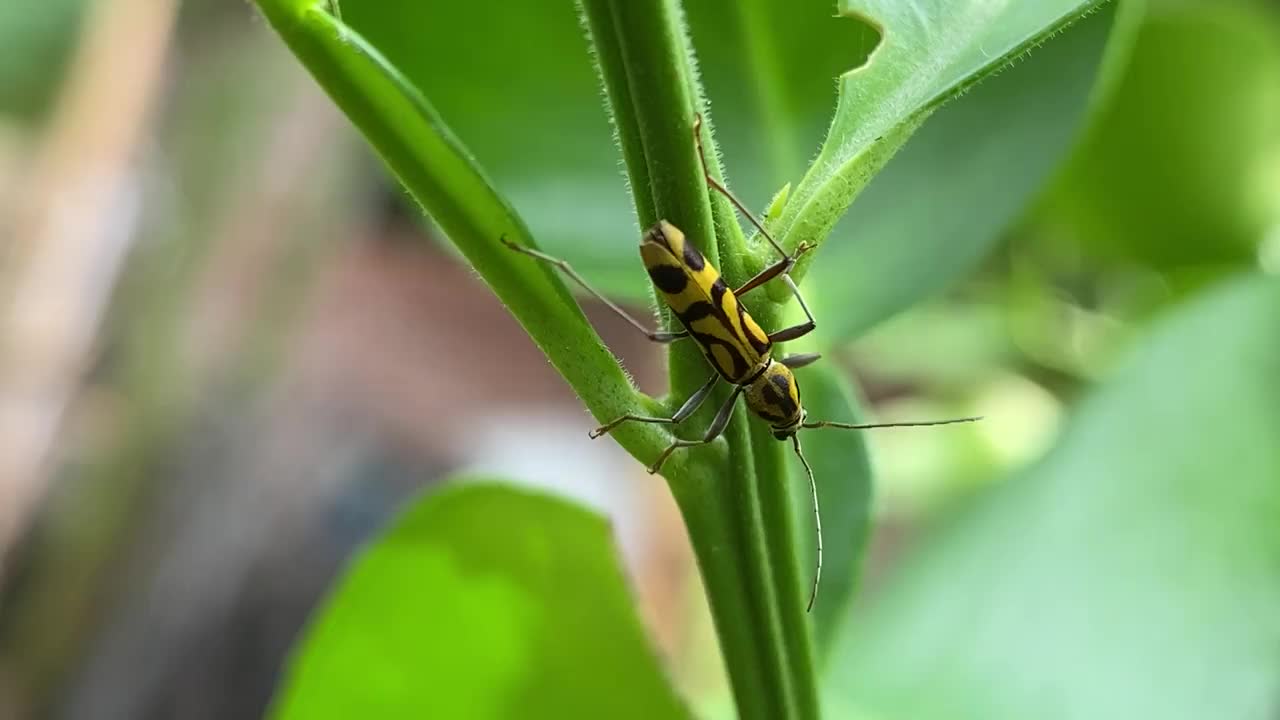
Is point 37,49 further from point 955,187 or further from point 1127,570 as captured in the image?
point 1127,570

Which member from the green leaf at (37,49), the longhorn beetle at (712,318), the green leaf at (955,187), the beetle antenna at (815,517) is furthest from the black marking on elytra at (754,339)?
the green leaf at (37,49)

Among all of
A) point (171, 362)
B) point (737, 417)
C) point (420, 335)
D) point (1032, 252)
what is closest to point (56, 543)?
point (171, 362)

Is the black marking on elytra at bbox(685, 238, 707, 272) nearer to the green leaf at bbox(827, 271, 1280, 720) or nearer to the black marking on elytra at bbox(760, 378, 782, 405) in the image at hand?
the black marking on elytra at bbox(760, 378, 782, 405)

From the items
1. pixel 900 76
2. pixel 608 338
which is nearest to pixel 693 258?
pixel 900 76

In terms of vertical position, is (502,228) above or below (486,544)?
above

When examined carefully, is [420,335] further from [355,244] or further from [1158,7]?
[1158,7]

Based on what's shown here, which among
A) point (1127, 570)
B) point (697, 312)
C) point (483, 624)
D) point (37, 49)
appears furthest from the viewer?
point (37, 49)

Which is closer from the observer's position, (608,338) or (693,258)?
(693,258)

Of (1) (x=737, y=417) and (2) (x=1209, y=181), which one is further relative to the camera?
(2) (x=1209, y=181)
